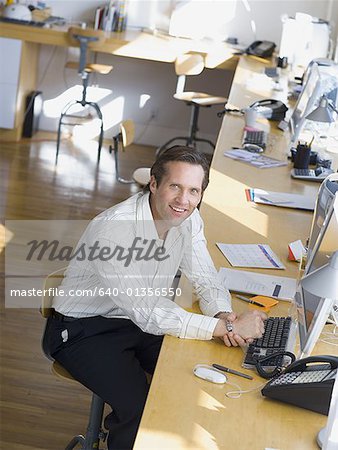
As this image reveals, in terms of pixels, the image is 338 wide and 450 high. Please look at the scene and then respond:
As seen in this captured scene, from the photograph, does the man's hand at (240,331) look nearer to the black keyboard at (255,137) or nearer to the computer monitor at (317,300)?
the computer monitor at (317,300)

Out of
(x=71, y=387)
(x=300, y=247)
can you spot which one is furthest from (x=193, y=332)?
(x=71, y=387)

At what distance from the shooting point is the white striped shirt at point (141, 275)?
253cm

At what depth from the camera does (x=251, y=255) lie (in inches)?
123

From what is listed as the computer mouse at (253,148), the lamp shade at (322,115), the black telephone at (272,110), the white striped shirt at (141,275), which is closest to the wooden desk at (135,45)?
the black telephone at (272,110)

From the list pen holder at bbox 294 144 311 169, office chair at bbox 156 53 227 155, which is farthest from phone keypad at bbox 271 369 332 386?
office chair at bbox 156 53 227 155

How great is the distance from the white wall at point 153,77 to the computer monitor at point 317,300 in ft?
16.8

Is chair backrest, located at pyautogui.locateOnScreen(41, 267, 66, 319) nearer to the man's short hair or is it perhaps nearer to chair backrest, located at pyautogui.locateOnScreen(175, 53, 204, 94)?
the man's short hair

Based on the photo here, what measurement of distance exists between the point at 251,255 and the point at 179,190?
55 cm

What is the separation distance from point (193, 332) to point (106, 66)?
15.9 ft

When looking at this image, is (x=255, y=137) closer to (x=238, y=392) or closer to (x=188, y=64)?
(x=188, y=64)

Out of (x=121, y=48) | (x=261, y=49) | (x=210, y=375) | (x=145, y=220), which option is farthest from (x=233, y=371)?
(x=261, y=49)

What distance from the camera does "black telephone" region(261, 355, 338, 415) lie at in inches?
82.9

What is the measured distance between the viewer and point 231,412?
6.87 ft

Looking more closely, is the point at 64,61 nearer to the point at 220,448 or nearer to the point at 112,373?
the point at 112,373
